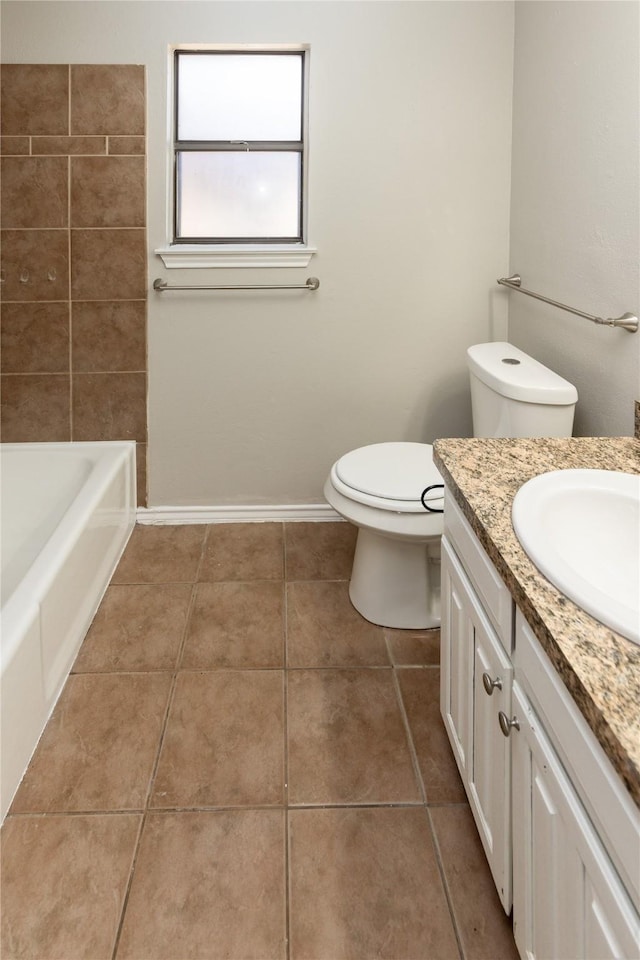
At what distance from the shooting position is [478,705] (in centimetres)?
122

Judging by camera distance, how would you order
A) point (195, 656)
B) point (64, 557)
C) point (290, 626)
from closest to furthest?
point (64, 557) → point (195, 656) → point (290, 626)

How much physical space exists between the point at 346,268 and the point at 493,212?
61cm

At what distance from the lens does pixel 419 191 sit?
267 cm

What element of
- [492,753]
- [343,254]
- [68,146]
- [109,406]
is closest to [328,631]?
[492,753]

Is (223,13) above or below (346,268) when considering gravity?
above

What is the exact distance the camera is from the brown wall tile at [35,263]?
2.66 metres

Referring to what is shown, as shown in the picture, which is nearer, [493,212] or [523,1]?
[523,1]

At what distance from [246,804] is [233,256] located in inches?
78.1

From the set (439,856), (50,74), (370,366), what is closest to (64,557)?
(439,856)

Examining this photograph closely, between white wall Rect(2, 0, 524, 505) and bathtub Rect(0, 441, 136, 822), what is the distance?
0.35 metres

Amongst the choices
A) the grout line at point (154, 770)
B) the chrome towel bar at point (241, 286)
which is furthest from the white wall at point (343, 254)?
the grout line at point (154, 770)

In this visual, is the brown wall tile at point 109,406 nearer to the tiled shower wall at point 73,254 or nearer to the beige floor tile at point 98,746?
the tiled shower wall at point 73,254

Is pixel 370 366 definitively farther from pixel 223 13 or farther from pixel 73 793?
pixel 73 793

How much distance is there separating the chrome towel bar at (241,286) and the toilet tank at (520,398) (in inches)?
32.8
